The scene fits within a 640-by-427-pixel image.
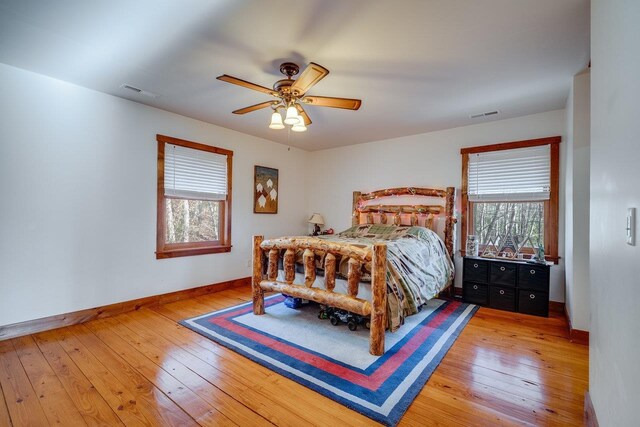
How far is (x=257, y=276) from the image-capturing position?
10.7ft

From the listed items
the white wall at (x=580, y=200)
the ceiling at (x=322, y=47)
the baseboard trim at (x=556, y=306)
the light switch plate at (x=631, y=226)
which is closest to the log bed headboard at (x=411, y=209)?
the baseboard trim at (x=556, y=306)

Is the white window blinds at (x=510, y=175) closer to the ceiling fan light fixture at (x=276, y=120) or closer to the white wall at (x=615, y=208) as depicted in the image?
the white wall at (x=615, y=208)

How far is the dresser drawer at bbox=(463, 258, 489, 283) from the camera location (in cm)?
374

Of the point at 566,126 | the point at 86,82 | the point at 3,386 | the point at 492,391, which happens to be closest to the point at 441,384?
the point at 492,391

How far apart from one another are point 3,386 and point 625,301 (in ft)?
11.5

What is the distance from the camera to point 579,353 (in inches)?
98.3

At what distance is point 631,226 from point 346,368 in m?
1.91

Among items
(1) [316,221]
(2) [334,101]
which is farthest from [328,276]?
(1) [316,221]

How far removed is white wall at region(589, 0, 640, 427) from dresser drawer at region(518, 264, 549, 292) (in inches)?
83.4

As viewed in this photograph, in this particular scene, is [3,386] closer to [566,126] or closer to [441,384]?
[441,384]

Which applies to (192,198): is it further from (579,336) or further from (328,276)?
(579,336)

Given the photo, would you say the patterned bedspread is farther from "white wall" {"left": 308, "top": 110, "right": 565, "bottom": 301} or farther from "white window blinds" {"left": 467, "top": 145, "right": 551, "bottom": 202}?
"white window blinds" {"left": 467, "top": 145, "right": 551, "bottom": 202}

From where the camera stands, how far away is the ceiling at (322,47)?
6.15 feet

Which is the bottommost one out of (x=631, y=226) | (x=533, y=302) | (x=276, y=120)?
(x=533, y=302)
